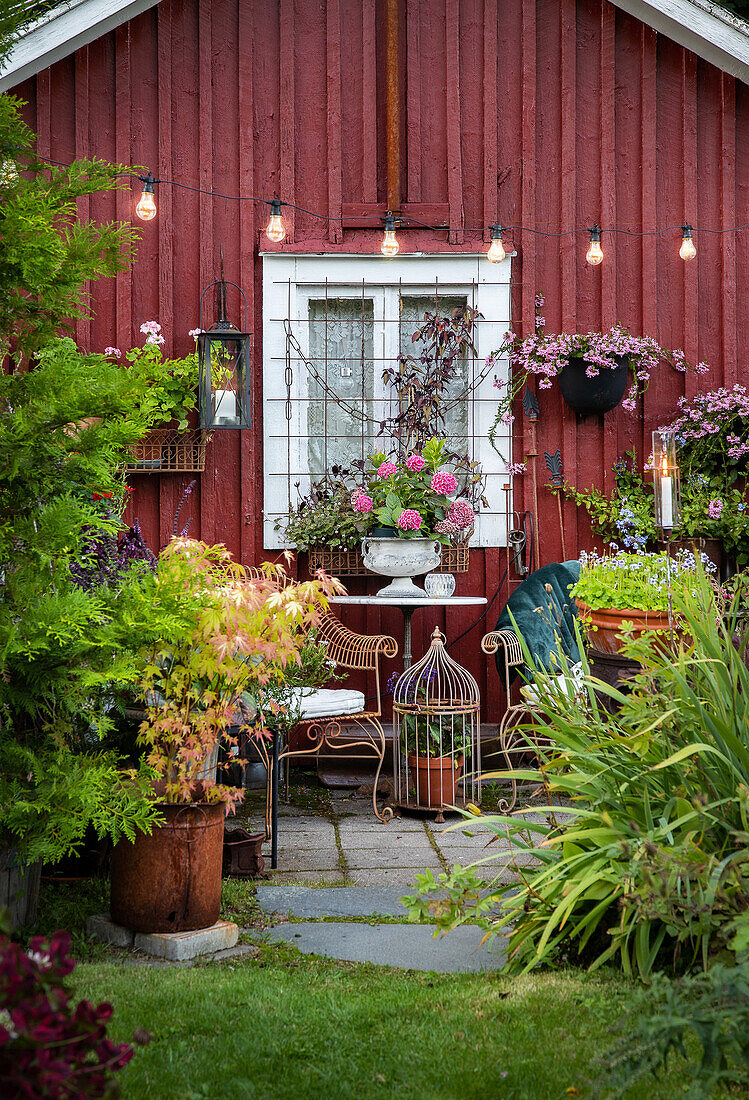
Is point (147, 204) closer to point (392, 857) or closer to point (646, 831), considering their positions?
point (392, 857)

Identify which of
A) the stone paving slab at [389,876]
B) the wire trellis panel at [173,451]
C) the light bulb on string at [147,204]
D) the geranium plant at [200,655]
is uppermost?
the light bulb on string at [147,204]

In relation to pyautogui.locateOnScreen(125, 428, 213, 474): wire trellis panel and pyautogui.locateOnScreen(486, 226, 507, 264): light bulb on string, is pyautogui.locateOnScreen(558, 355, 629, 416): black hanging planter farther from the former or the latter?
pyautogui.locateOnScreen(125, 428, 213, 474): wire trellis panel

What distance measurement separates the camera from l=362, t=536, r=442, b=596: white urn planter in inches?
205

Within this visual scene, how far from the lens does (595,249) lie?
19.2 ft

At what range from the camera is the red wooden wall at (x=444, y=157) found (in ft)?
19.2

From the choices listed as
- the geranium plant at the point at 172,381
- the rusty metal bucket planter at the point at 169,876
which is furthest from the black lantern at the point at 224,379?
the rusty metal bucket planter at the point at 169,876

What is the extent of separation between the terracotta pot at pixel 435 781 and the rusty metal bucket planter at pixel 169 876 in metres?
1.75

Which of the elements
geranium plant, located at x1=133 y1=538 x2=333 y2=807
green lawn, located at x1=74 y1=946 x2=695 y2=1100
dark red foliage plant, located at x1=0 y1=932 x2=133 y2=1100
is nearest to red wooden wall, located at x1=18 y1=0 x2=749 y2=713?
geranium plant, located at x1=133 y1=538 x2=333 y2=807

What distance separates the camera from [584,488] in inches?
238

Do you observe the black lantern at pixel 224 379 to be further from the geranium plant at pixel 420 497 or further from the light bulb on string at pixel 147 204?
the geranium plant at pixel 420 497

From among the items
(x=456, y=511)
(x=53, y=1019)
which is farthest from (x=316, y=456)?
(x=53, y=1019)

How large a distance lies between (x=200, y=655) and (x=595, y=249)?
380 cm

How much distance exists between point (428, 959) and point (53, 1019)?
6.28 ft

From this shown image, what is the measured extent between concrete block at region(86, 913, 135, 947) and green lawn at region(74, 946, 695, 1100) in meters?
0.20
